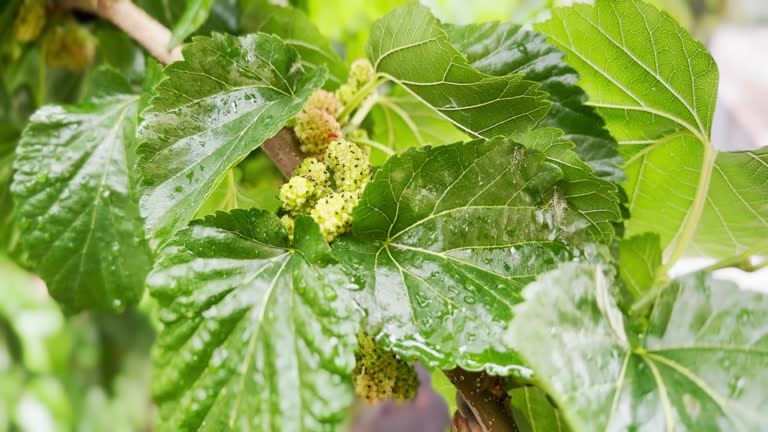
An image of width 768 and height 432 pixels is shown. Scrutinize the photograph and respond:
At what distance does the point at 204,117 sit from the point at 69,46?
413 millimetres

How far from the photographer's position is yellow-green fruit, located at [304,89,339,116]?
0.40 m

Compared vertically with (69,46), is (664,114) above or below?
below

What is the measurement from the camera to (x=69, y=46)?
0.66m

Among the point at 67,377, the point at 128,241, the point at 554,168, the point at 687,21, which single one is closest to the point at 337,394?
the point at 554,168

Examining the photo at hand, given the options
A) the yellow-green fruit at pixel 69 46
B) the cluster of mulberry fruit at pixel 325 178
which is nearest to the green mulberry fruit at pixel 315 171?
the cluster of mulberry fruit at pixel 325 178

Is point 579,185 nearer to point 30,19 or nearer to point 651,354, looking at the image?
point 651,354

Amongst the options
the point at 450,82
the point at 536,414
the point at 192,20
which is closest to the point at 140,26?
the point at 192,20

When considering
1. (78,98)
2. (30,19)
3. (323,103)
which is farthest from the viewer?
(78,98)

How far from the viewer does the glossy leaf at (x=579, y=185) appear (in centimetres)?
32

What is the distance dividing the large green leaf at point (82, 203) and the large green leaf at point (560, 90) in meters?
0.28

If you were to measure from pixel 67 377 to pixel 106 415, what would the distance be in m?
0.17

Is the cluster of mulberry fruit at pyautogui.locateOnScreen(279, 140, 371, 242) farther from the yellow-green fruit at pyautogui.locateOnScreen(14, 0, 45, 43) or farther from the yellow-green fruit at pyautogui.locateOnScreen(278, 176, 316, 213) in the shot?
the yellow-green fruit at pyautogui.locateOnScreen(14, 0, 45, 43)

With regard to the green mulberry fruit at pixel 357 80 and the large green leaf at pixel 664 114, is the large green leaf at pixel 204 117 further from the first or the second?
the large green leaf at pixel 664 114

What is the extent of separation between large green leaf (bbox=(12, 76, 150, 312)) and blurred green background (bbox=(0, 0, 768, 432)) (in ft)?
0.29
